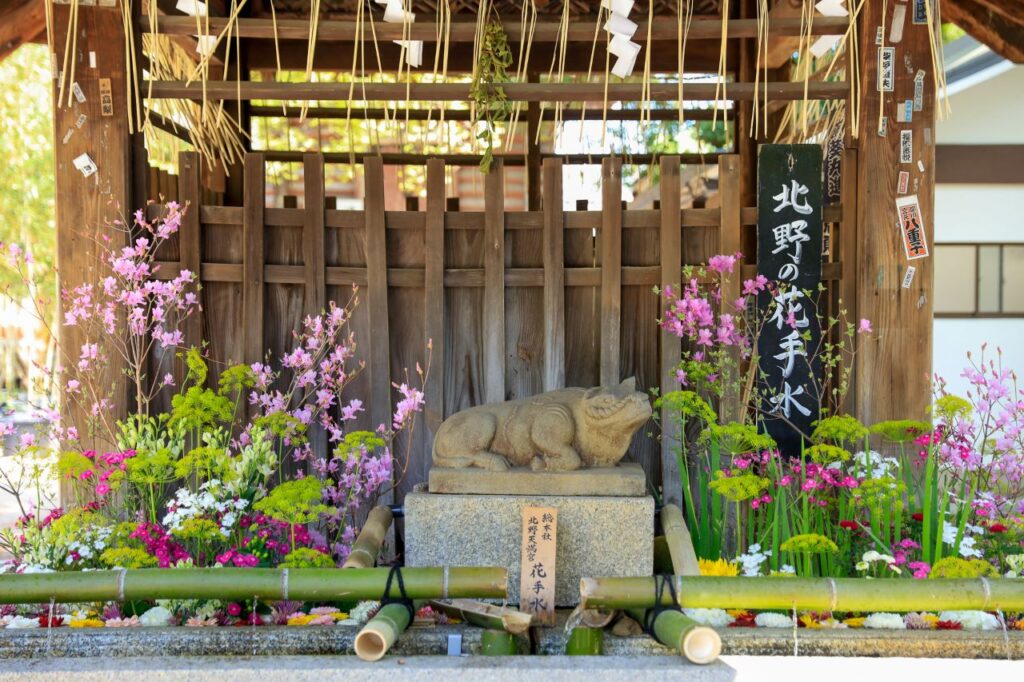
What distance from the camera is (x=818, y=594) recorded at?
3.36 m

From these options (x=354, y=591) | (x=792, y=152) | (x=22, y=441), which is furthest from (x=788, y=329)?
(x=22, y=441)

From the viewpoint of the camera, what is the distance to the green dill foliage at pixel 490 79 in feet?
16.1

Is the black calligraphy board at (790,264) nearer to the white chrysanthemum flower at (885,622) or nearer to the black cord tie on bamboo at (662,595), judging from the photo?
the white chrysanthemum flower at (885,622)

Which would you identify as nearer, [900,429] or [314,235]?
[900,429]

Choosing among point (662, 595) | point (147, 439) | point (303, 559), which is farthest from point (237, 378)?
point (662, 595)

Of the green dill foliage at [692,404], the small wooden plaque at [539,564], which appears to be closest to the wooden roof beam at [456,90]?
the green dill foliage at [692,404]

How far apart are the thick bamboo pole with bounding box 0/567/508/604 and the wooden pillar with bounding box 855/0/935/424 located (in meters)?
2.39

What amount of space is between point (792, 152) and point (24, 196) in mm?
11762

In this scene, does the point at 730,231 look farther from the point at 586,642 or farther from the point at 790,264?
the point at 586,642

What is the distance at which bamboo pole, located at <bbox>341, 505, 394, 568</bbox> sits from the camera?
12.6 ft

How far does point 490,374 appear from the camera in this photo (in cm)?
495

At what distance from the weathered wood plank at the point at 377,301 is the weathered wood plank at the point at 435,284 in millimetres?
220

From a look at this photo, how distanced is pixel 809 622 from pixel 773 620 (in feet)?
0.44

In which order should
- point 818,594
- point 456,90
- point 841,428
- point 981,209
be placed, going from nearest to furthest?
1. point 818,594
2. point 841,428
3. point 456,90
4. point 981,209
